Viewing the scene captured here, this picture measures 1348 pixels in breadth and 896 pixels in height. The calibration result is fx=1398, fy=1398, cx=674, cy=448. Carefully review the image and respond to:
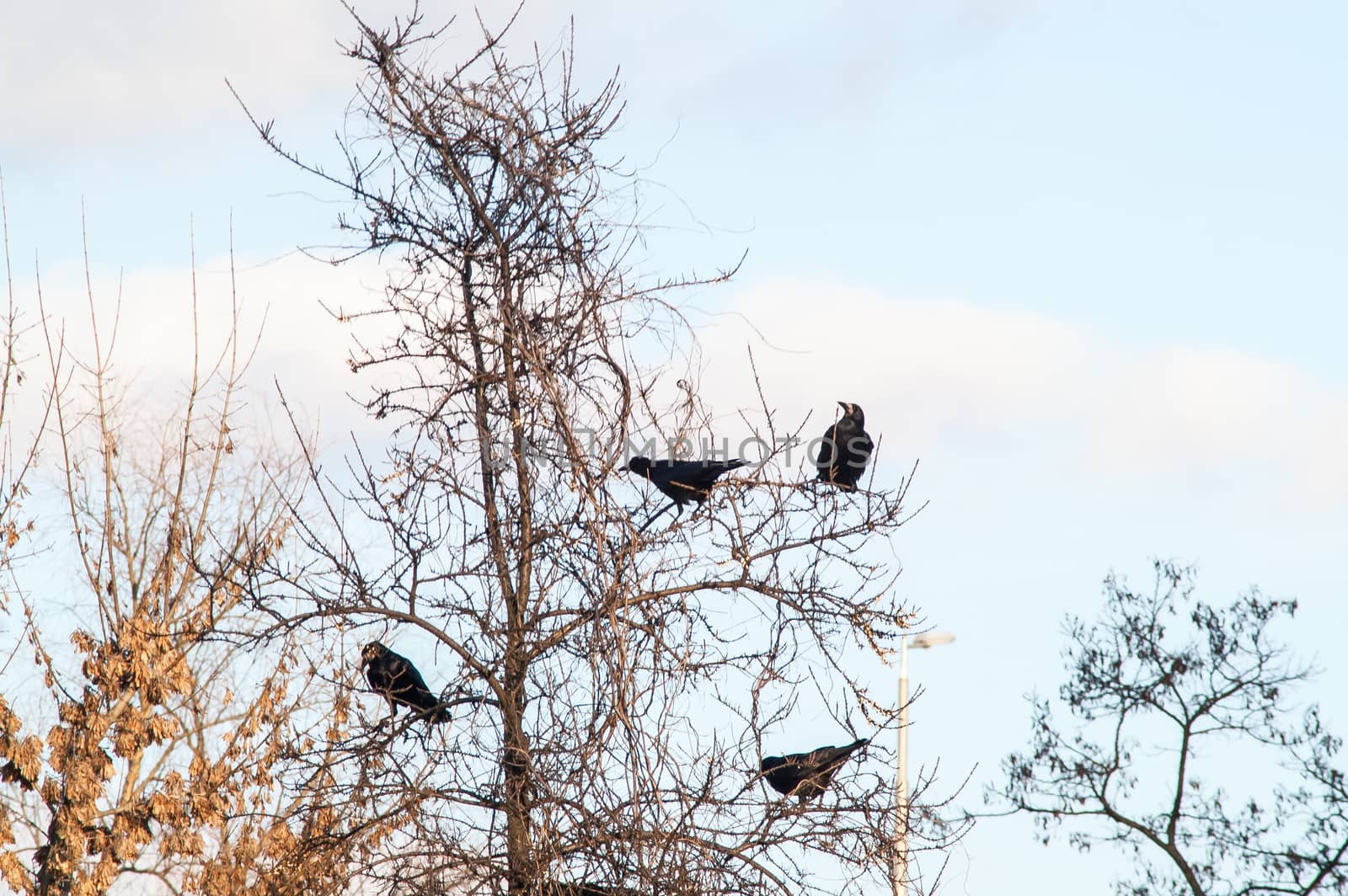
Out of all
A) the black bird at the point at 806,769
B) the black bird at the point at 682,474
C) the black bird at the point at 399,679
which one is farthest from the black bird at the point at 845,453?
the black bird at the point at 399,679

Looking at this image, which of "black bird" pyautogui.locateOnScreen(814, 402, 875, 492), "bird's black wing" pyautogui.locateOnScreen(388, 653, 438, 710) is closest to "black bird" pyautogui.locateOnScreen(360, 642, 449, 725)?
"bird's black wing" pyautogui.locateOnScreen(388, 653, 438, 710)

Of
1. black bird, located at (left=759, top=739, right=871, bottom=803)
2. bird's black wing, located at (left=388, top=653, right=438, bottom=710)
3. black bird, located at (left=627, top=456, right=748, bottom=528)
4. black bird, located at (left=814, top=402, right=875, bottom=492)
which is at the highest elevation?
black bird, located at (left=814, top=402, right=875, bottom=492)

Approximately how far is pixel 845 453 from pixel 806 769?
5.46 feet

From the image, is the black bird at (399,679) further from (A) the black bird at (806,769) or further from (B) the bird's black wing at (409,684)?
(A) the black bird at (806,769)

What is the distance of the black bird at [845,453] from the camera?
7.16m

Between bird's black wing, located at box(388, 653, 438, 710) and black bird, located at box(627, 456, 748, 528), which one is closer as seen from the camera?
black bird, located at box(627, 456, 748, 528)

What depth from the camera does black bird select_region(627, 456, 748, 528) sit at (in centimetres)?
673

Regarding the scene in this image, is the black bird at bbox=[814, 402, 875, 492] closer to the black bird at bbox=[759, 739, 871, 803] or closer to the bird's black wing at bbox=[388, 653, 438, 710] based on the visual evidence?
the black bird at bbox=[759, 739, 871, 803]

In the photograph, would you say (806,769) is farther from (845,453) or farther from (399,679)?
(399,679)

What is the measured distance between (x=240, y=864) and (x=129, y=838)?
2076 mm

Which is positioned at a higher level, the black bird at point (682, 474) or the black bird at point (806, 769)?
the black bird at point (682, 474)

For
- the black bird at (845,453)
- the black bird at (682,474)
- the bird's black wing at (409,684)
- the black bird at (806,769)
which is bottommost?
the black bird at (806,769)

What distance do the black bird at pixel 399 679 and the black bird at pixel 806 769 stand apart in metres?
1.71

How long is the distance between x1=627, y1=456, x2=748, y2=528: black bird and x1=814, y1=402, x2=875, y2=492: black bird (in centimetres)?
56
